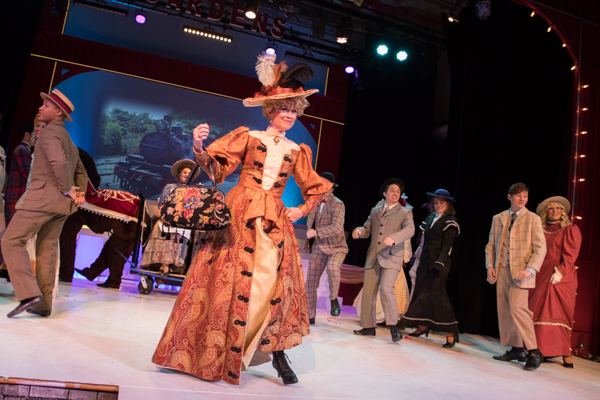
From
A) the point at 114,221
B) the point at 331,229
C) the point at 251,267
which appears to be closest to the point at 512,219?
the point at 331,229

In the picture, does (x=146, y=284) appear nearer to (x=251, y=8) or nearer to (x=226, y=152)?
(x=226, y=152)

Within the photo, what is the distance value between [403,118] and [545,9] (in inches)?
239

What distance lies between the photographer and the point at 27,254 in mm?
3641

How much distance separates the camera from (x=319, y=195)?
307 cm

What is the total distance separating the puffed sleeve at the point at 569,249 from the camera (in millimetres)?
5188

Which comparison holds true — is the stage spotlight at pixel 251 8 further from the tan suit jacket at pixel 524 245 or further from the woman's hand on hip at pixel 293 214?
the woman's hand on hip at pixel 293 214

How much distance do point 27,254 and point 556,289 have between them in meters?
5.25

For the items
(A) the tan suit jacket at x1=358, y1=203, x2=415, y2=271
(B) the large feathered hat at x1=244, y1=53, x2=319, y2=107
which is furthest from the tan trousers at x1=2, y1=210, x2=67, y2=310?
(A) the tan suit jacket at x1=358, y1=203, x2=415, y2=271

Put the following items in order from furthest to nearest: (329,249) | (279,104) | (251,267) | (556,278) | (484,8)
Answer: (484,8) → (329,249) → (556,278) → (279,104) → (251,267)

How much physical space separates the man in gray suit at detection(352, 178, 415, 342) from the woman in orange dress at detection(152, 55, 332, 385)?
2.32 meters

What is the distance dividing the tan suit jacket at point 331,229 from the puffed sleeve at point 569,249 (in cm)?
243

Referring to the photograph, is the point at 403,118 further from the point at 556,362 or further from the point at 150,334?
the point at 150,334

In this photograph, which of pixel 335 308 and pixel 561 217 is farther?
pixel 335 308

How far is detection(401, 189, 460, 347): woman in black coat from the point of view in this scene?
5.16 m
